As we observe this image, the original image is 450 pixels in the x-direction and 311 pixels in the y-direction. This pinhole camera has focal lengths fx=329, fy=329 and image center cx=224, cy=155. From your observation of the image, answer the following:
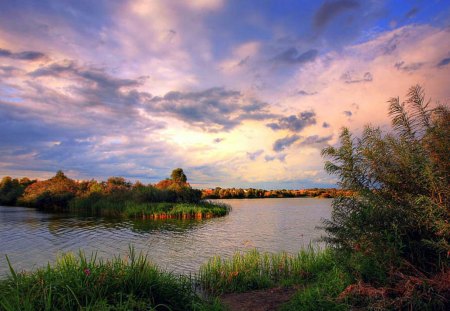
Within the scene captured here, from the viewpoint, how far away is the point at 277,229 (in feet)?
93.8

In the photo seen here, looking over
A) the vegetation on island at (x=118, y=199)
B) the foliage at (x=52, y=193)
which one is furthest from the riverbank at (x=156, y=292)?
the foliage at (x=52, y=193)

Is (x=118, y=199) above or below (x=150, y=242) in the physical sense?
above

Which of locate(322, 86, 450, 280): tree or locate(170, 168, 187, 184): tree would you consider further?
locate(170, 168, 187, 184): tree

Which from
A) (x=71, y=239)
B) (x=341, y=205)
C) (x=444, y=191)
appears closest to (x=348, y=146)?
(x=341, y=205)

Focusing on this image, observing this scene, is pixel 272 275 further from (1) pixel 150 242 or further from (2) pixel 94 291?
(1) pixel 150 242

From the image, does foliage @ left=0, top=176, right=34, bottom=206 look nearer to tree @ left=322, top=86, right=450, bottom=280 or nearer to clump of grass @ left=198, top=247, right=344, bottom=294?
clump of grass @ left=198, top=247, right=344, bottom=294

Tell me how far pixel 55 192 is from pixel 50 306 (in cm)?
5867

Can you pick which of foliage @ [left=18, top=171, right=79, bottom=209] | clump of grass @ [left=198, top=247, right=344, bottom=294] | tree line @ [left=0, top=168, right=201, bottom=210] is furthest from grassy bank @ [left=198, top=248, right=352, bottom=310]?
foliage @ [left=18, top=171, right=79, bottom=209]

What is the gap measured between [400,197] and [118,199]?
46.2m

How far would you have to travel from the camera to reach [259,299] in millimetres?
8039

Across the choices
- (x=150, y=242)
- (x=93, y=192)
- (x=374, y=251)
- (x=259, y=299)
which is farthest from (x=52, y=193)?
(x=374, y=251)

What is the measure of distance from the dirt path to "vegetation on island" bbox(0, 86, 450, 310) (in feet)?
1.85

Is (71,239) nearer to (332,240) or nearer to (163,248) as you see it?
(163,248)

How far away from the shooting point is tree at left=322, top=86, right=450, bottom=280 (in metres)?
5.46
